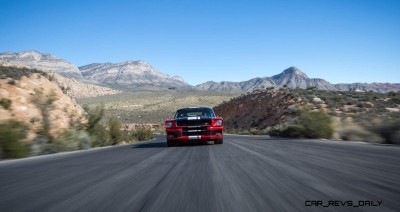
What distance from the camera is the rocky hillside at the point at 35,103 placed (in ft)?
56.7

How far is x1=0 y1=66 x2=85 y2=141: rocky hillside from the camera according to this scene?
56.7 feet

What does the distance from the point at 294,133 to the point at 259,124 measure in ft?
95.7

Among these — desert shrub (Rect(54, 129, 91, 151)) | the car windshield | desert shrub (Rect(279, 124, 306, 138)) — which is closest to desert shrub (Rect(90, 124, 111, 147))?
desert shrub (Rect(54, 129, 91, 151))

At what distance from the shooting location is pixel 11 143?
12.1 meters

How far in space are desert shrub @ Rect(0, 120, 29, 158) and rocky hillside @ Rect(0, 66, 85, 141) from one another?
3552 millimetres

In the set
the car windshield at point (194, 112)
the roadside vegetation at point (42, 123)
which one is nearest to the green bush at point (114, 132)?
the roadside vegetation at point (42, 123)

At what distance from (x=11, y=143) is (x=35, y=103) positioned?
19.1 feet

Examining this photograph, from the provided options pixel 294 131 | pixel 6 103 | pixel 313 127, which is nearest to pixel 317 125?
pixel 313 127

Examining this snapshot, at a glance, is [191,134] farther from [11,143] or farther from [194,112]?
[11,143]

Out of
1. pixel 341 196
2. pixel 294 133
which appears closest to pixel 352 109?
pixel 294 133

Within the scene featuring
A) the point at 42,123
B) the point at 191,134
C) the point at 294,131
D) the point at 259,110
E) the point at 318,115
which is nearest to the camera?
the point at 191,134

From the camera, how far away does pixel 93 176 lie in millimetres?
6582

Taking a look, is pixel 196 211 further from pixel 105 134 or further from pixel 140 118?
pixel 140 118

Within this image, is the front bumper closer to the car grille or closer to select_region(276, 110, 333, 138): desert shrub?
the car grille
